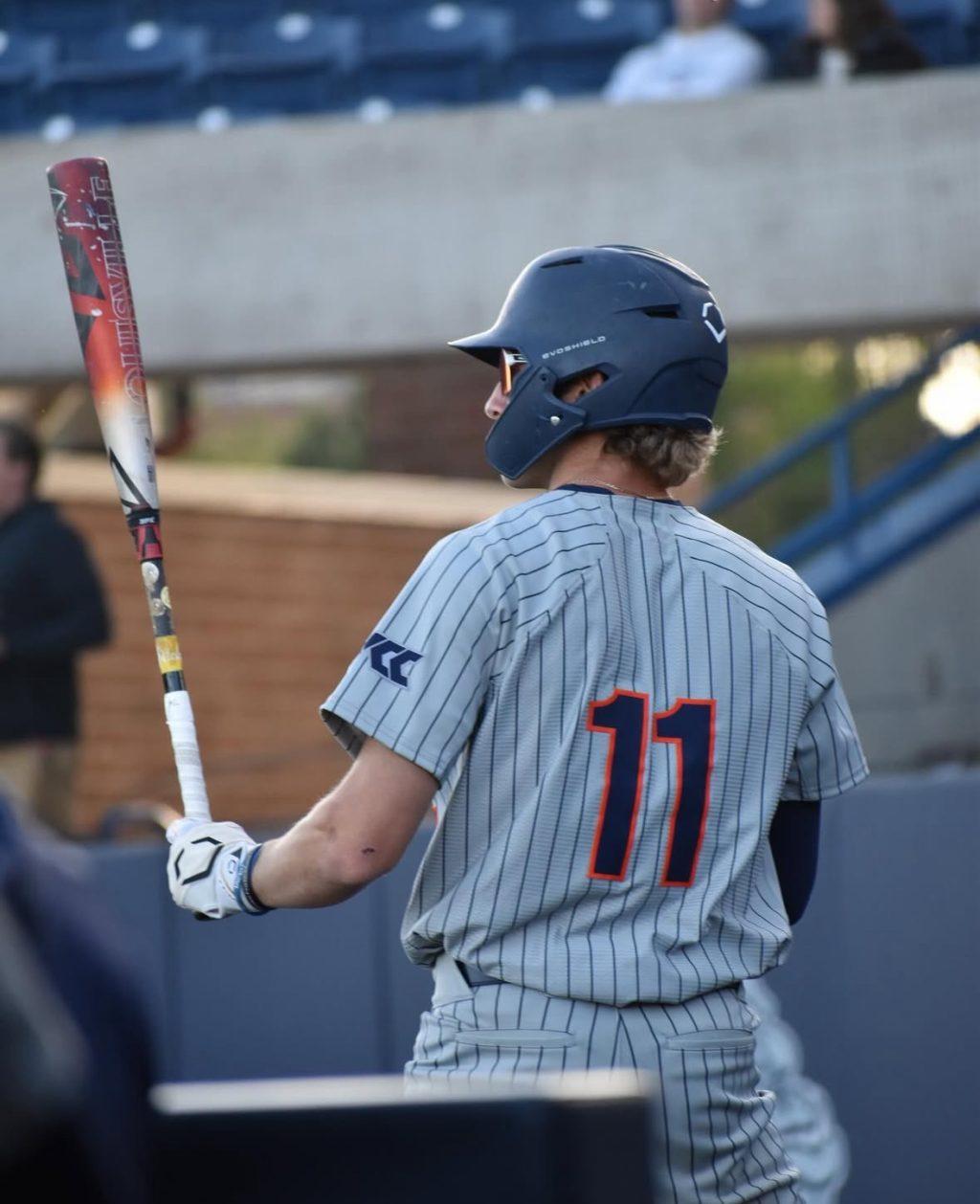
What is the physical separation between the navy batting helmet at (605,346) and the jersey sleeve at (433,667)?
9.9 inches

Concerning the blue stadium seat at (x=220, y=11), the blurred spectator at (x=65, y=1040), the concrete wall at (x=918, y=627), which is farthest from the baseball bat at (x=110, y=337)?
the blue stadium seat at (x=220, y=11)

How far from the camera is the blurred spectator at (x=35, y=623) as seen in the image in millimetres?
5789

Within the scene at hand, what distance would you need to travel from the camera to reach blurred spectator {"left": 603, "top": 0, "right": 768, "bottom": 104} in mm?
6277

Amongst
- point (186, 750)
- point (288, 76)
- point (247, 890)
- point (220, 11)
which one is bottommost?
point (247, 890)

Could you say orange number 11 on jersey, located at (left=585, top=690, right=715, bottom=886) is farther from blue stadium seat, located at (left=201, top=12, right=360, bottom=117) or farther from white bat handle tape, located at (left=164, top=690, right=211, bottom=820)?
blue stadium seat, located at (left=201, top=12, right=360, bottom=117)

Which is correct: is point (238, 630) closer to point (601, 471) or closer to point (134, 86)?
point (134, 86)

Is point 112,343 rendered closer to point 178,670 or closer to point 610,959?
point 178,670

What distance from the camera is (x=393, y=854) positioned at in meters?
2.12

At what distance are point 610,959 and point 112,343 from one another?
1.42m

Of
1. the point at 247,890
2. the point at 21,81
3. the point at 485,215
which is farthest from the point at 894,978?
the point at 21,81

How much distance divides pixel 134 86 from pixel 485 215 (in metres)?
2.09

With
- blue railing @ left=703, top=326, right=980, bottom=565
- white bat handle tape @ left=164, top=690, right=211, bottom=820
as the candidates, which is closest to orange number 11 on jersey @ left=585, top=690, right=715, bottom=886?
white bat handle tape @ left=164, top=690, right=211, bottom=820

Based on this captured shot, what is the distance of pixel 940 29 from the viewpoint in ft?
22.4

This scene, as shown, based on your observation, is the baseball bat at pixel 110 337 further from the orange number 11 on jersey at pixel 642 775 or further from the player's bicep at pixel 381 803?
the orange number 11 on jersey at pixel 642 775
